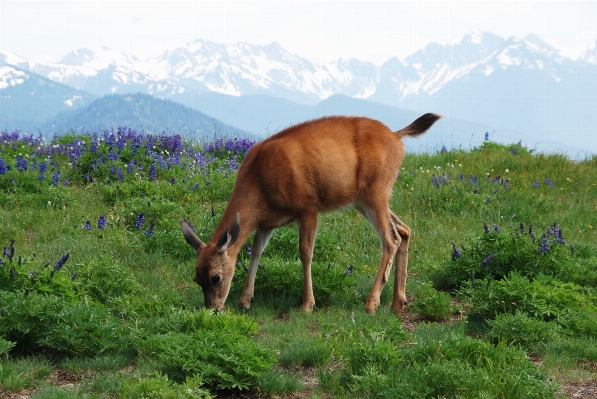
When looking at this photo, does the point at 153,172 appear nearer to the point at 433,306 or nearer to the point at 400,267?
the point at 400,267

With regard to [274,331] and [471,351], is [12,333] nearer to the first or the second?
[274,331]

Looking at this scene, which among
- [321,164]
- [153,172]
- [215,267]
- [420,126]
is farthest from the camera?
[153,172]

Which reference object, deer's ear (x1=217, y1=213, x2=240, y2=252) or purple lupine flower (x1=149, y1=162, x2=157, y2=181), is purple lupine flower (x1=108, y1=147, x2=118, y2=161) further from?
deer's ear (x1=217, y1=213, x2=240, y2=252)

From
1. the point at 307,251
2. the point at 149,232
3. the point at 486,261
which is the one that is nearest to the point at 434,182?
the point at 486,261

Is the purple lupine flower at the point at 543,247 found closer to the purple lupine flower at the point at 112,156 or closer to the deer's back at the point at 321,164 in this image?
the deer's back at the point at 321,164

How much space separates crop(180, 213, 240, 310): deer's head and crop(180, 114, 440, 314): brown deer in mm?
15

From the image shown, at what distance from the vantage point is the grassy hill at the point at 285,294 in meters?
4.80

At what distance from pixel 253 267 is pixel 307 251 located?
631 mm

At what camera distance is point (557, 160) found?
13.5 meters

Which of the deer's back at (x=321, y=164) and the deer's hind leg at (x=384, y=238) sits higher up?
the deer's back at (x=321, y=164)

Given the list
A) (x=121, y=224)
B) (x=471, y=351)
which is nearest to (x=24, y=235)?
(x=121, y=224)

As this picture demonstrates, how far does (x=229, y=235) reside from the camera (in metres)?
6.31

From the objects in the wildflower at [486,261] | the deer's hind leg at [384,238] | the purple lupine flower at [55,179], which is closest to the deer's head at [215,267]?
the deer's hind leg at [384,238]

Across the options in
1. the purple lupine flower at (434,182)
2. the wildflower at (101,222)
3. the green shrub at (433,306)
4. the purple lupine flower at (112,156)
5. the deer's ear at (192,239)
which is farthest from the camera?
the purple lupine flower at (112,156)
